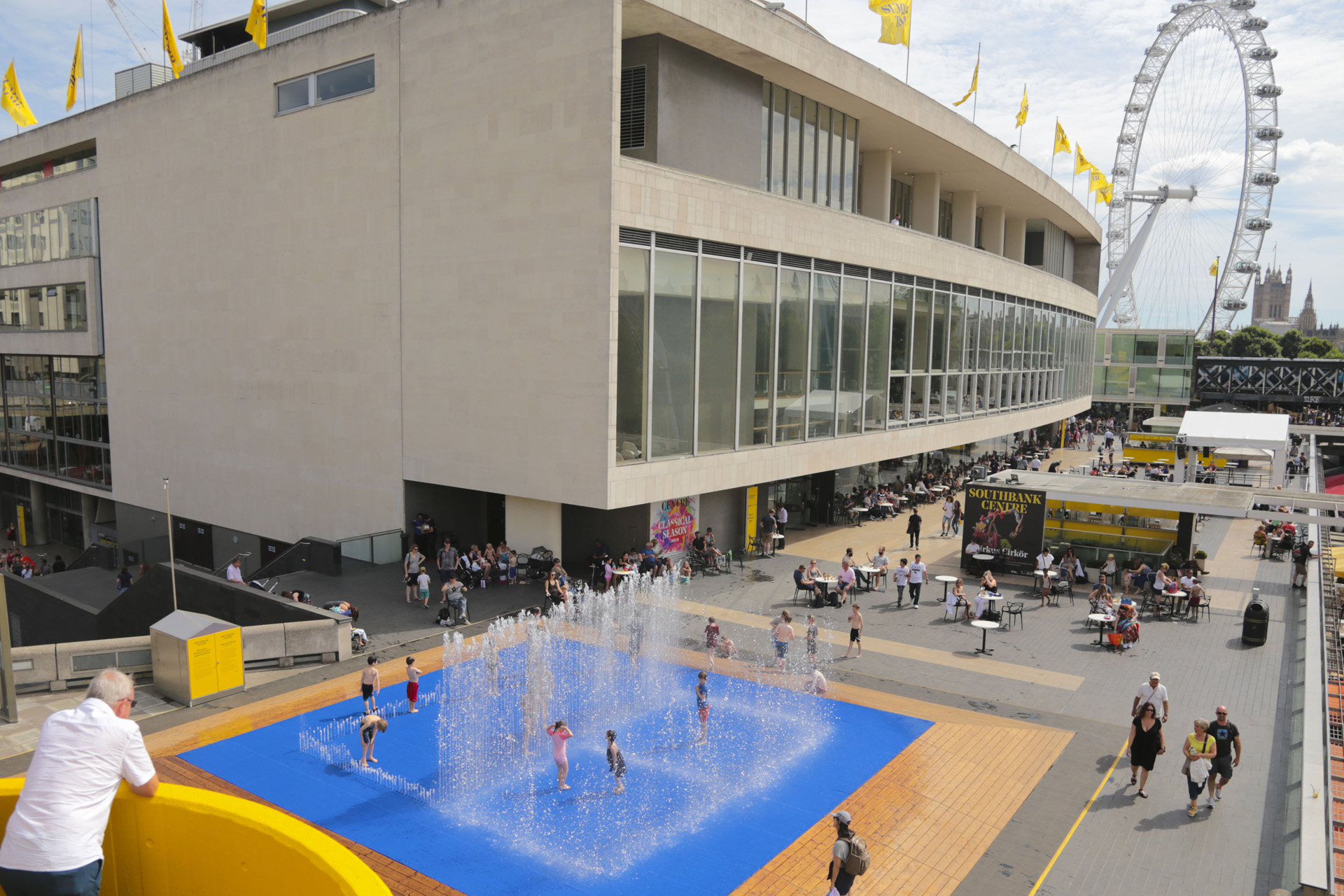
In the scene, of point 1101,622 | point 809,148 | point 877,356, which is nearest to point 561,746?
point 1101,622

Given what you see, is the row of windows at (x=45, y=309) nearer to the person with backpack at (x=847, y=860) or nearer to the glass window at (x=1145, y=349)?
the person with backpack at (x=847, y=860)

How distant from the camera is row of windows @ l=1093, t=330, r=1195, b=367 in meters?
82.6

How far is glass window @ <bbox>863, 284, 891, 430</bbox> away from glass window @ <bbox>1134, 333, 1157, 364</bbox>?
198ft

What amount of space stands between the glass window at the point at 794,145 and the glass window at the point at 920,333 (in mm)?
8547

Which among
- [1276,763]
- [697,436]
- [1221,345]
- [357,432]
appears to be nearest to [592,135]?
[697,436]

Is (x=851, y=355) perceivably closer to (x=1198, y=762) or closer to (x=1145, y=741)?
(x=1145, y=741)

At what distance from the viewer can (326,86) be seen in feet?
101

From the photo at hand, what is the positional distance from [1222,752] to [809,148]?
25849mm

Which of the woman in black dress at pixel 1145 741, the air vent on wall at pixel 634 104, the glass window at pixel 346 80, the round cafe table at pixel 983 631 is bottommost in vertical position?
the round cafe table at pixel 983 631

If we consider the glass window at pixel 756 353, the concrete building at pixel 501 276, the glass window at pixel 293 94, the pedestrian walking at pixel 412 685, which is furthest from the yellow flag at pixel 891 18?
the pedestrian walking at pixel 412 685

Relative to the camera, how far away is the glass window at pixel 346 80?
2941 cm

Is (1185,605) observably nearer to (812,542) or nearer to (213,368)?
(812,542)

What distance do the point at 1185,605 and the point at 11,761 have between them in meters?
27.1

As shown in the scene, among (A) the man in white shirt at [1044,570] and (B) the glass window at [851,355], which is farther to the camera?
(B) the glass window at [851,355]
